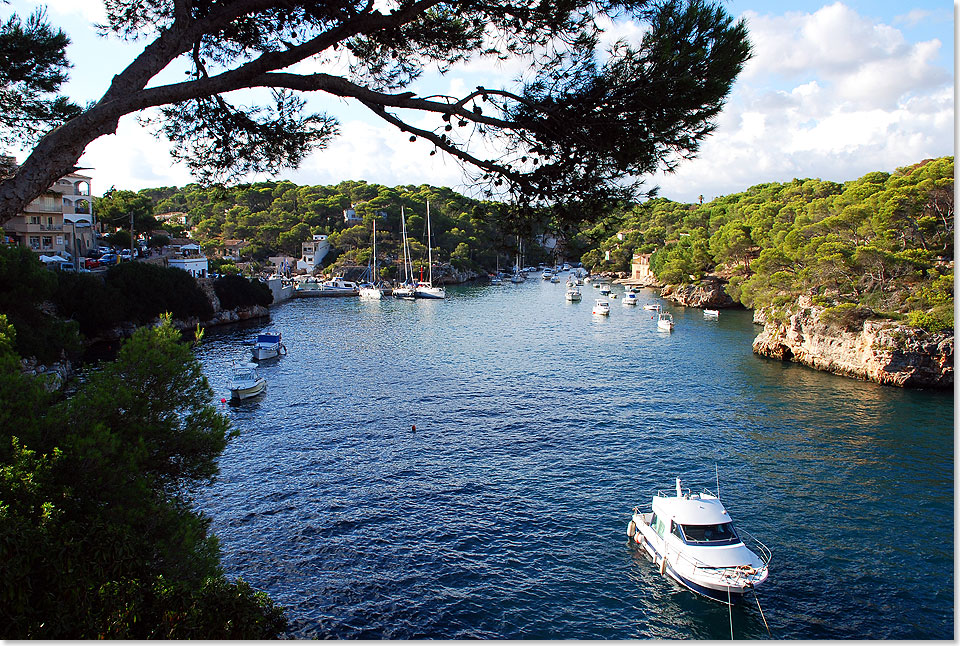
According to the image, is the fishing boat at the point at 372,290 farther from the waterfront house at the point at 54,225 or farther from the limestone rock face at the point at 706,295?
the limestone rock face at the point at 706,295

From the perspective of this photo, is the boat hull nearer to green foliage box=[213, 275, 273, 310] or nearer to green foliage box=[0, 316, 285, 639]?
green foliage box=[0, 316, 285, 639]

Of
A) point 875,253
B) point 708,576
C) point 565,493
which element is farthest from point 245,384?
point 875,253

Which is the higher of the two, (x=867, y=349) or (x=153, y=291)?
(x=153, y=291)

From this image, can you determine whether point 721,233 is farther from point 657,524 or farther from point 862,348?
point 657,524

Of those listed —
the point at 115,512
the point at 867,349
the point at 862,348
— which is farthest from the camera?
the point at 862,348

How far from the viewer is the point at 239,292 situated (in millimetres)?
54219

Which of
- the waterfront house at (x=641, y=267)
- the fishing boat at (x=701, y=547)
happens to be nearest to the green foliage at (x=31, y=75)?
the fishing boat at (x=701, y=547)

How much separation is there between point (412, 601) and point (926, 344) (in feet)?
97.1

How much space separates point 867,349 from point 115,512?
3521 cm

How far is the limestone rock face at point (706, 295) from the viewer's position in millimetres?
64812

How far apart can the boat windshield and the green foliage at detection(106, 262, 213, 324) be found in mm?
38855

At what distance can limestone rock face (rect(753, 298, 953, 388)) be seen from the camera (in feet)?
96.3

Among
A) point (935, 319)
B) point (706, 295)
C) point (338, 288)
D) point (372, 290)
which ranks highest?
point (338, 288)

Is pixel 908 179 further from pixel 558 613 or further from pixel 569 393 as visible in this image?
pixel 558 613
